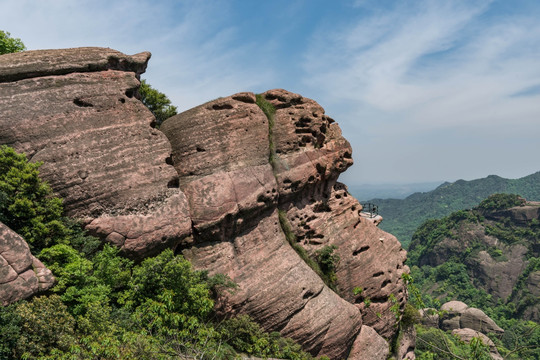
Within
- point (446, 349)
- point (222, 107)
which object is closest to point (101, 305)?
point (222, 107)

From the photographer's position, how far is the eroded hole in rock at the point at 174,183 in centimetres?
1551

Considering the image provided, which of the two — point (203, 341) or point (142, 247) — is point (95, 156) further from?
point (203, 341)

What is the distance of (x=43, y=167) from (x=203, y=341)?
9.12 meters

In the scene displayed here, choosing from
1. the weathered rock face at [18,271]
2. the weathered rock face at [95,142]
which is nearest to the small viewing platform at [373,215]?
the weathered rock face at [95,142]

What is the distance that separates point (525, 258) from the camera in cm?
8956

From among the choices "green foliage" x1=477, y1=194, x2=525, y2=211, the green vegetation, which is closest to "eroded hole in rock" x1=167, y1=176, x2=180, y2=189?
the green vegetation

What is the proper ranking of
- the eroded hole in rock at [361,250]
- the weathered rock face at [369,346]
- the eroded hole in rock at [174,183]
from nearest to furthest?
the eroded hole in rock at [174,183]
the weathered rock face at [369,346]
the eroded hole in rock at [361,250]

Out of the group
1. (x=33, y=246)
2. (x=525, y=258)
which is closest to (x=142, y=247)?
(x=33, y=246)

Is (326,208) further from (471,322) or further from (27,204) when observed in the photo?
(471,322)

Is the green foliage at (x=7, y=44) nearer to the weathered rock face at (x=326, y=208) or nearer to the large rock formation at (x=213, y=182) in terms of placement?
the large rock formation at (x=213, y=182)

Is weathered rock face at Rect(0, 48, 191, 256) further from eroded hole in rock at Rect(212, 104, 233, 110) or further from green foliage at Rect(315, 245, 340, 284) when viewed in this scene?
green foliage at Rect(315, 245, 340, 284)

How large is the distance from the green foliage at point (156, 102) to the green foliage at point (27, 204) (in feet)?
30.8

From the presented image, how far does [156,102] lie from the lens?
2128 cm

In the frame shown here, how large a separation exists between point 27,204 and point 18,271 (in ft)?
8.50
